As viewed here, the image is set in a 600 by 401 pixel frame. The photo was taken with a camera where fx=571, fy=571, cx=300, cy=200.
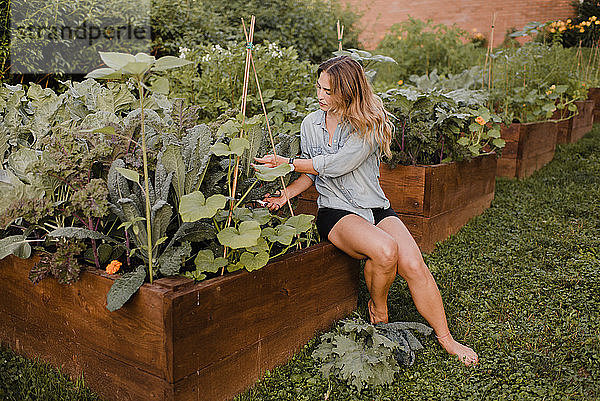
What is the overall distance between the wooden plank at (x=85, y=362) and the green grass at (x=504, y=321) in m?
0.06

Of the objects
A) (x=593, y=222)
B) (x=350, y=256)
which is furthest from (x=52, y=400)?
(x=593, y=222)

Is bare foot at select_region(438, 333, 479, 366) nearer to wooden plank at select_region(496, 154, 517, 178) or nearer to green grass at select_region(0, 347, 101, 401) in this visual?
green grass at select_region(0, 347, 101, 401)

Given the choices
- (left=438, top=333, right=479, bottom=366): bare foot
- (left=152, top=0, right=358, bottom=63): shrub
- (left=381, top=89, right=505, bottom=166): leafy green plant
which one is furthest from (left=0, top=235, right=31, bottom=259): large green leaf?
(left=152, top=0, right=358, bottom=63): shrub

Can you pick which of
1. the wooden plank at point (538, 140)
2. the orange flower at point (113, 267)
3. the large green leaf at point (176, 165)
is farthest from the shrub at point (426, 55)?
the orange flower at point (113, 267)

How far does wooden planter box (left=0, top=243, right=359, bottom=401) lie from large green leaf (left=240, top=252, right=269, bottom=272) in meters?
0.04

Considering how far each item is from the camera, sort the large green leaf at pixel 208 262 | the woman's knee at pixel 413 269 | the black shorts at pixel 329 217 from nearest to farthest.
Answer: the large green leaf at pixel 208 262
the woman's knee at pixel 413 269
the black shorts at pixel 329 217

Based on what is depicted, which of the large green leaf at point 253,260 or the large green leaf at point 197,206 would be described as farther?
the large green leaf at point 253,260

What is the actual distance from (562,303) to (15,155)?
2542 millimetres

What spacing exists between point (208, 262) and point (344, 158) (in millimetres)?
831

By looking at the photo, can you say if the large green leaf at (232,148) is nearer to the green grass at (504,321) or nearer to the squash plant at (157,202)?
the squash plant at (157,202)

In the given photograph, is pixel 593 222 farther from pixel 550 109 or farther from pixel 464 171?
pixel 550 109

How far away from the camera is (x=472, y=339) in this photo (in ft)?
8.13

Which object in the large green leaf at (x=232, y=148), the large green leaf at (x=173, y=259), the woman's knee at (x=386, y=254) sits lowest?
the woman's knee at (x=386, y=254)

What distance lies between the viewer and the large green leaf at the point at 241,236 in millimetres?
1839
